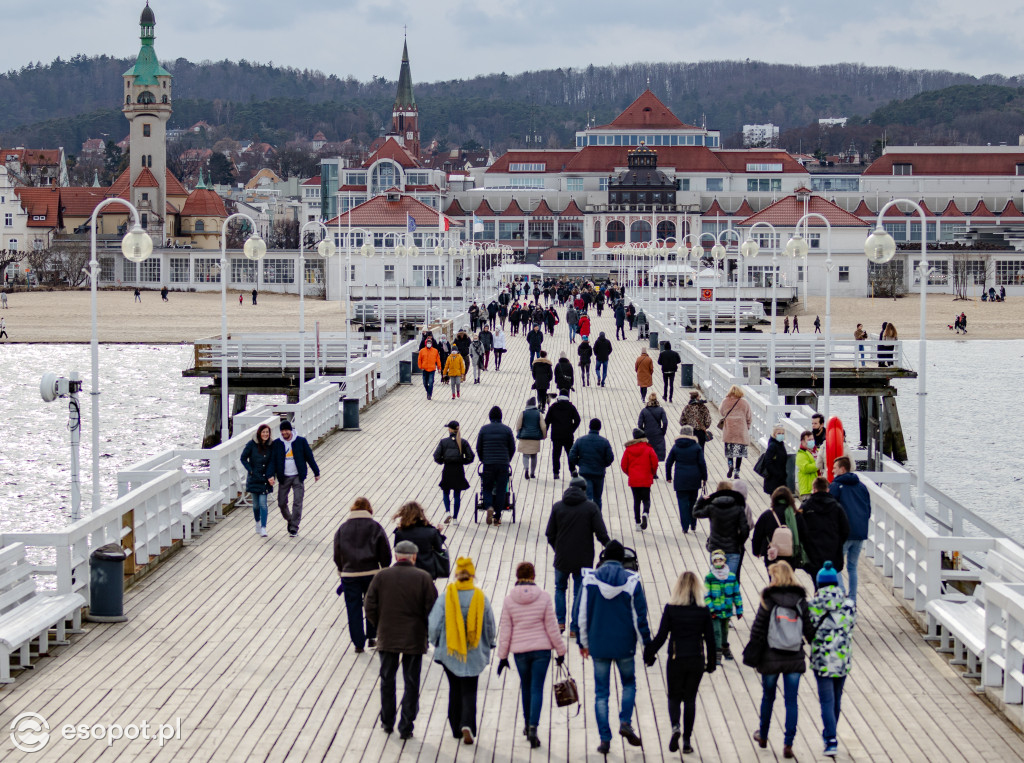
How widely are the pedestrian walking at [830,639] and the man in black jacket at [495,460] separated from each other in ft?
22.0

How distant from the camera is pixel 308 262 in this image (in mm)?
99250

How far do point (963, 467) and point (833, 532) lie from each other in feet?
84.8

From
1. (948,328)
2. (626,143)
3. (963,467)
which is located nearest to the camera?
(963,467)

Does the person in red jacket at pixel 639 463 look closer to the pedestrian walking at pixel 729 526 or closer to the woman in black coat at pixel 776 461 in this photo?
the woman in black coat at pixel 776 461

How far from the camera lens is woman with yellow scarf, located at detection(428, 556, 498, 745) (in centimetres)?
864

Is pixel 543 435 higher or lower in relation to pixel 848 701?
→ higher

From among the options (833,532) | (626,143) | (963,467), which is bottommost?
(963,467)

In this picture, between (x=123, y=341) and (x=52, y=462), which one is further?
(x=123, y=341)

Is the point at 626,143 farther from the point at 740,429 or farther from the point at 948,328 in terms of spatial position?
the point at 740,429

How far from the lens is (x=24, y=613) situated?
10859 millimetres

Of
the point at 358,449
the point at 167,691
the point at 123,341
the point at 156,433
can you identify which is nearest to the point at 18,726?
the point at 167,691

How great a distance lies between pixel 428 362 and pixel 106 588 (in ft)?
56.5

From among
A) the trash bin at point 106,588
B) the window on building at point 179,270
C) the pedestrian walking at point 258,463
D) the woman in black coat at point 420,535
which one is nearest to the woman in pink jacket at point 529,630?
the woman in black coat at point 420,535

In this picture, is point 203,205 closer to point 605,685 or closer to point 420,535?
point 420,535
